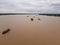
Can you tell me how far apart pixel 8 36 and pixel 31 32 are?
175 mm

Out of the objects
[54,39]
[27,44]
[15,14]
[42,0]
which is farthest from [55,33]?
[42,0]

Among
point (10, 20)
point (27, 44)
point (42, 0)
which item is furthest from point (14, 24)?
point (42, 0)

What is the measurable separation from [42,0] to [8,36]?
3.38 ft

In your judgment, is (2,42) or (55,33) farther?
(55,33)

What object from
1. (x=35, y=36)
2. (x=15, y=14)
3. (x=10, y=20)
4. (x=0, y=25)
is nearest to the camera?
(x=35, y=36)

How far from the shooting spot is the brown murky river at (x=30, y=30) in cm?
98

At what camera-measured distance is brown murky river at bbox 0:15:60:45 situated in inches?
38.5

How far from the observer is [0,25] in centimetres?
122

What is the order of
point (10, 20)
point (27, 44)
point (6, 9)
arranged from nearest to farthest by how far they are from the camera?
point (27, 44), point (10, 20), point (6, 9)

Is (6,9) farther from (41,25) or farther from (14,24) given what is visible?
(41,25)

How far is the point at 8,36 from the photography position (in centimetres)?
105

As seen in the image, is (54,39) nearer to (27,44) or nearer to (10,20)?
(27,44)

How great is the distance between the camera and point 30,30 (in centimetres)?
114

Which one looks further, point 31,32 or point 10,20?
point 10,20
